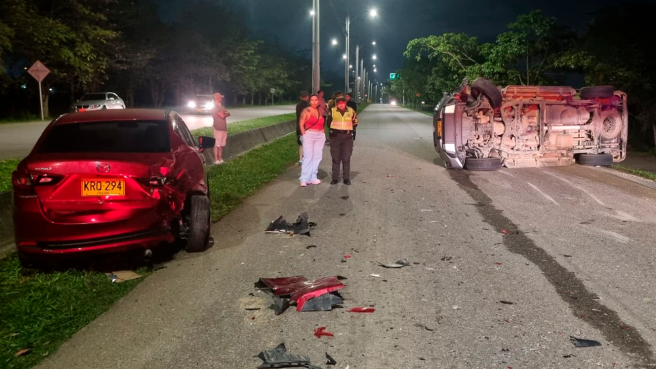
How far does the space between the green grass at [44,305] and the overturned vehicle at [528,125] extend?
27.9ft

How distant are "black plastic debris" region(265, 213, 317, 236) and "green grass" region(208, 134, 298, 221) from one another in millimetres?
1037

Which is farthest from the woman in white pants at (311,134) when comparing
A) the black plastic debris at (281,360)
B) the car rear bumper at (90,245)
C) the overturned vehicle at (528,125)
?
the black plastic debris at (281,360)

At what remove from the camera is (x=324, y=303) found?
4777mm

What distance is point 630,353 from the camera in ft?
12.6

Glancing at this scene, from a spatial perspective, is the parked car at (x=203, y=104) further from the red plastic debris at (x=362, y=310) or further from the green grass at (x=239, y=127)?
the red plastic debris at (x=362, y=310)

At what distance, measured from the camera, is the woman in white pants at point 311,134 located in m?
10.7

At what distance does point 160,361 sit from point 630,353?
305 centimetres

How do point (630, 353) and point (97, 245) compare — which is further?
point (97, 245)

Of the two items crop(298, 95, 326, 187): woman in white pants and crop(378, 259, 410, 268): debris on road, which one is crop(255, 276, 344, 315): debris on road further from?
crop(298, 95, 326, 187): woman in white pants

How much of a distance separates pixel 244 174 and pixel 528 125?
6.18 metres

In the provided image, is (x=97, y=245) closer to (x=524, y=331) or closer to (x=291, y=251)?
(x=291, y=251)

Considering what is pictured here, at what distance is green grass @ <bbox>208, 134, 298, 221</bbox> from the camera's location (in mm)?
9501

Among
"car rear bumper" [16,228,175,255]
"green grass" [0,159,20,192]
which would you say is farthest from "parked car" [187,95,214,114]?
"car rear bumper" [16,228,175,255]

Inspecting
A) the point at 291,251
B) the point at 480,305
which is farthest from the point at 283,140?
the point at 480,305
